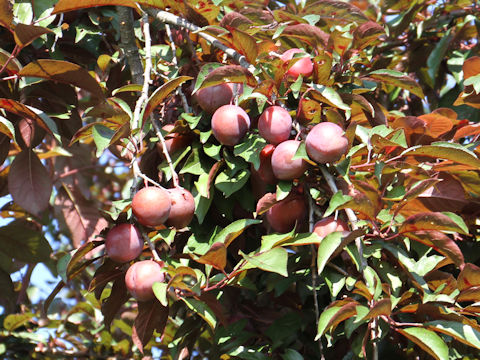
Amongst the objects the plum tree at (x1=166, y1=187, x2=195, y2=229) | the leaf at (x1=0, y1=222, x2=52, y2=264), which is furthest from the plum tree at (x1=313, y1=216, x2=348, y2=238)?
the leaf at (x1=0, y1=222, x2=52, y2=264)

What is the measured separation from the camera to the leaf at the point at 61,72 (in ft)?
3.60

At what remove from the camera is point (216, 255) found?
3.12ft

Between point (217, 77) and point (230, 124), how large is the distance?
0.08 m

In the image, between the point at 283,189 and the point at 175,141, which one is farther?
the point at 175,141

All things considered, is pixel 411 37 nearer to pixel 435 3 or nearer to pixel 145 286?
pixel 435 3

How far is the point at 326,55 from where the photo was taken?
3.60 feet

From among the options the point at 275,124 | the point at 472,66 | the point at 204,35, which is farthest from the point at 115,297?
the point at 472,66

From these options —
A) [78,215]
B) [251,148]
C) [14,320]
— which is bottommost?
[14,320]

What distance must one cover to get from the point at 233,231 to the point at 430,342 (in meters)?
0.34

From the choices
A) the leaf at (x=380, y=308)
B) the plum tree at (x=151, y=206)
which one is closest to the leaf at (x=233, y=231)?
the plum tree at (x=151, y=206)

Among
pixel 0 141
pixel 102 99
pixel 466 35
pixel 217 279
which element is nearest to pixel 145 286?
pixel 217 279

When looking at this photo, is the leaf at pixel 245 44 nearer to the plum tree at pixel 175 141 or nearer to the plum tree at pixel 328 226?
the plum tree at pixel 175 141

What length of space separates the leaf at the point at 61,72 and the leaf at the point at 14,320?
0.93 m

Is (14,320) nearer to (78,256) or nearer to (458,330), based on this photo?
(78,256)
